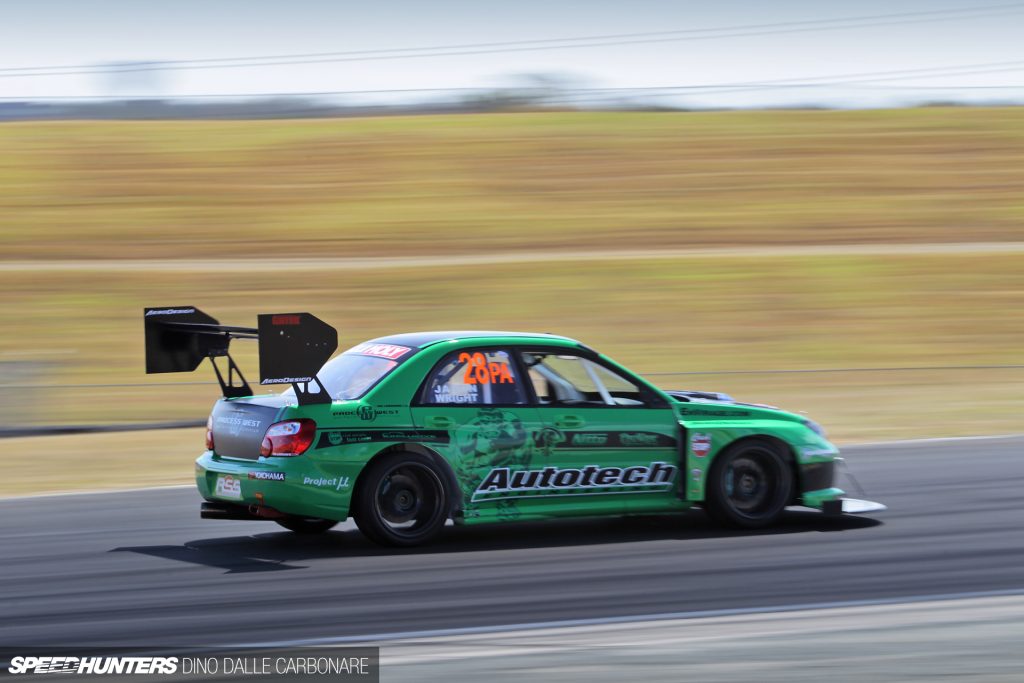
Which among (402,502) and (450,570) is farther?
(402,502)

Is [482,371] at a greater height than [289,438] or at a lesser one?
greater

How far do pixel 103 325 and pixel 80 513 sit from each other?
13.7m

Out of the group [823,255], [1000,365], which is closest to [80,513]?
[1000,365]

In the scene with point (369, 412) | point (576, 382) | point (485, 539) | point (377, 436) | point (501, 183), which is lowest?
A: point (485, 539)

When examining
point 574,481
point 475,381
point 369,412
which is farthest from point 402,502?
point 574,481

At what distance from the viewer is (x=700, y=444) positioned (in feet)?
28.2

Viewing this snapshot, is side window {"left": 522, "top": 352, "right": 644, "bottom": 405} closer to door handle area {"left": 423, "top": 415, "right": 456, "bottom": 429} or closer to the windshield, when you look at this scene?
door handle area {"left": 423, "top": 415, "right": 456, "bottom": 429}

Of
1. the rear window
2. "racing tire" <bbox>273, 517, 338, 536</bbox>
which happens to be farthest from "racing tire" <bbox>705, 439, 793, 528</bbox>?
"racing tire" <bbox>273, 517, 338, 536</bbox>

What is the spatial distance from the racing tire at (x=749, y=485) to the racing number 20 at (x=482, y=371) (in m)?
1.58

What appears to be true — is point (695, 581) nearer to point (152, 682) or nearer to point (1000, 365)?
point (152, 682)

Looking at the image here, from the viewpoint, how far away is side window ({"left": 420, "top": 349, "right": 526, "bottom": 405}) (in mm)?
8172

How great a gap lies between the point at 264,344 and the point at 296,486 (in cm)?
88

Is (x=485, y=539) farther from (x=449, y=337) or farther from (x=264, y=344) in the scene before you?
(x=264, y=344)

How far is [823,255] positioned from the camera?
2805cm
